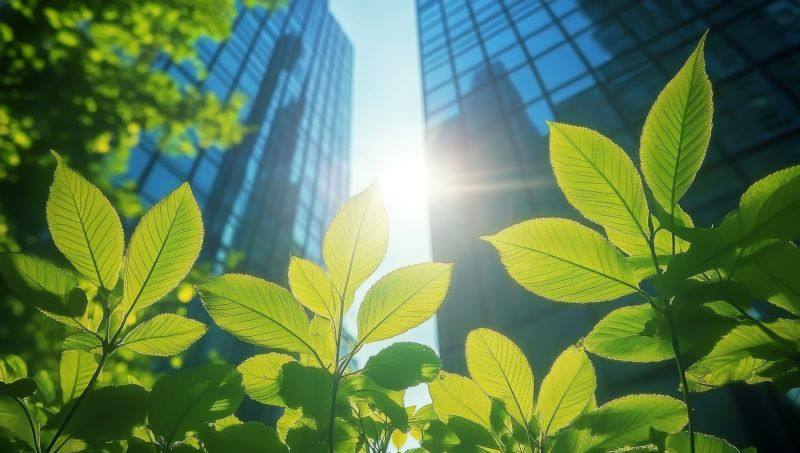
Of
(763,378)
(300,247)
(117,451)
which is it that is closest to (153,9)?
(117,451)

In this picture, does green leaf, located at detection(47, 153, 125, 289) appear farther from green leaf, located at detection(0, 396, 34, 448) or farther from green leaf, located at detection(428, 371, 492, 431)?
green leaf, located at detection(428, 371, 492, 431)

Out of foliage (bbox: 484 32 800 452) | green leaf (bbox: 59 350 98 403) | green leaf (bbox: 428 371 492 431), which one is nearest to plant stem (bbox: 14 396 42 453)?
green leaf (bbox: 59 350 98 403)

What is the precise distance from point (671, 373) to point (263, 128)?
58.1ft

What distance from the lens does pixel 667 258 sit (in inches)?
22.2

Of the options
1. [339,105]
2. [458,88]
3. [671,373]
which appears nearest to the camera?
[671,373]

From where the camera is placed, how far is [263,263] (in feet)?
51.9

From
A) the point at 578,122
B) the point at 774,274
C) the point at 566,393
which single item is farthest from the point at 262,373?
the point at 578,122

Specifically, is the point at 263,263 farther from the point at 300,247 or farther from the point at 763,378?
the point at 763,378

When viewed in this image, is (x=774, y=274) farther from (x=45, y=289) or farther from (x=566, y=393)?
(x=45, y=289)

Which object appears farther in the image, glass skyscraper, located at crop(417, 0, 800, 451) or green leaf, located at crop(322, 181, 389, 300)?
glass skyscraper, located at crop(417, 0, 800, 451)

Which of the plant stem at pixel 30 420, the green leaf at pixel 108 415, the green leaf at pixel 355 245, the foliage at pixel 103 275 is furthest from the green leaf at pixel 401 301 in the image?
the plant stem at pixel 30 420

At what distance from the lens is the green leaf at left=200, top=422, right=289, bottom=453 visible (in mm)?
604

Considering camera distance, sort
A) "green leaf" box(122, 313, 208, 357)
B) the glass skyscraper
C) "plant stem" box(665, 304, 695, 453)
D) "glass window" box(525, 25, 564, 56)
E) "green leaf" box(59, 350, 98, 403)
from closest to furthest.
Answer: "plant stem" box(665, 304, 695, 453) < "green leaf" box(122, 313, 208, 357) < "green leaf" box(59, 350, 98, 403) < the glass skyscraper < "glass window" box(525, 25, 564, 56)

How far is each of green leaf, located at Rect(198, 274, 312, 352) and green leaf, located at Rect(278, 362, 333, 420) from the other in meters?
0.05
